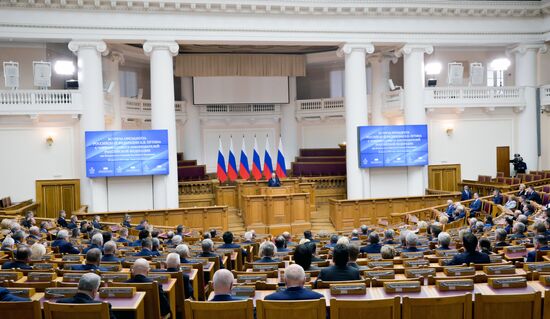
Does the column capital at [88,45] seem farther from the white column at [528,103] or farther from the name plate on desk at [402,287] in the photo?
the white column at [528,103]

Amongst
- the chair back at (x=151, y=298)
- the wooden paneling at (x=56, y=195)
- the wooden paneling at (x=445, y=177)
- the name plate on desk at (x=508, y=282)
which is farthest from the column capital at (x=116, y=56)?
the name plate on desk at (x=508, y=282)

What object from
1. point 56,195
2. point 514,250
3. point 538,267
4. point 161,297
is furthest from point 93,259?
point 56,195

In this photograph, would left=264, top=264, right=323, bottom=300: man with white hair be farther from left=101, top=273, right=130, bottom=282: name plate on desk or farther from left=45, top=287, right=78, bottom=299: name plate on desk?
left=101, top=273, right=130, bottom=282: name plate on desk

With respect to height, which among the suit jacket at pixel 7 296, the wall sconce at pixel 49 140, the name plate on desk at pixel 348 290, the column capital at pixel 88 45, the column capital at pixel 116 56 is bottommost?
the name plate on desk at pixel 348 290

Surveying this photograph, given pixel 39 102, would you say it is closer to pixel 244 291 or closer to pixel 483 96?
pixel 244 291

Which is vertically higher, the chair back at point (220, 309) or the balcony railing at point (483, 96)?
the balcony railing at point (483, 96)

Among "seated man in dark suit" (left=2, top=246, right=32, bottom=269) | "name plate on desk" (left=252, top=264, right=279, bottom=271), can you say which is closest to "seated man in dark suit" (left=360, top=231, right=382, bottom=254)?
"name plate on desk" (left=252, top=264, right=279, bottom=271)

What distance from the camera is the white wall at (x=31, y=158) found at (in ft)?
56.0

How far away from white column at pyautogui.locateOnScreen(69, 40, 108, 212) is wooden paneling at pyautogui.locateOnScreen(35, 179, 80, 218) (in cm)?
74

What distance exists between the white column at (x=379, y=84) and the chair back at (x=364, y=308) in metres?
18.3

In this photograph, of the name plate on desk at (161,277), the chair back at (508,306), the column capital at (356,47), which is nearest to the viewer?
the chair back at (508,306)

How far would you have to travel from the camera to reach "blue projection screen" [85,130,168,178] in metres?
16.0

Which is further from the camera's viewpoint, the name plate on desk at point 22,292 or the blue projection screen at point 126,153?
→ the blue projection screen at point 126,153

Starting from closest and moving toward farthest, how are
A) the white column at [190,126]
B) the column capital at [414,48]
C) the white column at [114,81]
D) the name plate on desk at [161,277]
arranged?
the name plate on desk at [161,277] < the column capital at [414,48] < the white column at [114,81] < the white column at [190,126]
